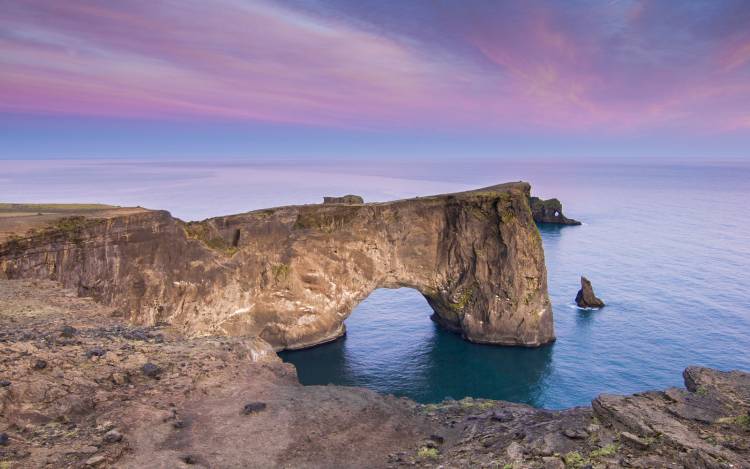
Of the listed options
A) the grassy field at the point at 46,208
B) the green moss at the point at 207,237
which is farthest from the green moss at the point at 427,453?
the grassy field at the point at 46,208

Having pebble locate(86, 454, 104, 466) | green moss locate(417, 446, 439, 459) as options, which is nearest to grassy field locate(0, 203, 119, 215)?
pebble locate(86, 454, 104, 466)

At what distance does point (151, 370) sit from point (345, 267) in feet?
→ 119

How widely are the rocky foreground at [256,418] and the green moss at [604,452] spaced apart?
4 cm

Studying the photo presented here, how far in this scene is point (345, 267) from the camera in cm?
5628

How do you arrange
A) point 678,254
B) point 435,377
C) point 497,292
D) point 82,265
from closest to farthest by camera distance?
point 82,265, point 435,377, point 497,292, point 678,254

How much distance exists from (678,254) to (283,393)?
3725 inches

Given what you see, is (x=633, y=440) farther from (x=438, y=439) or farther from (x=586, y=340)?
(x=586, y=340)

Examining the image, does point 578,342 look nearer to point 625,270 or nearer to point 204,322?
point 625,270

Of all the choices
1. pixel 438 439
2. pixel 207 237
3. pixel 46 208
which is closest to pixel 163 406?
pixel 438 439

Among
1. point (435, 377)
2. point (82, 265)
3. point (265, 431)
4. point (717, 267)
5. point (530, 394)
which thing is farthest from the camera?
point (717, 267)

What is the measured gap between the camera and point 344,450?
757 inches

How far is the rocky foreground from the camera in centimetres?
1508

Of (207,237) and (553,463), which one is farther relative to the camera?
(207,237)

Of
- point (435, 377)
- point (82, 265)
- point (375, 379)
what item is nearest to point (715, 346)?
point (435, 377)
